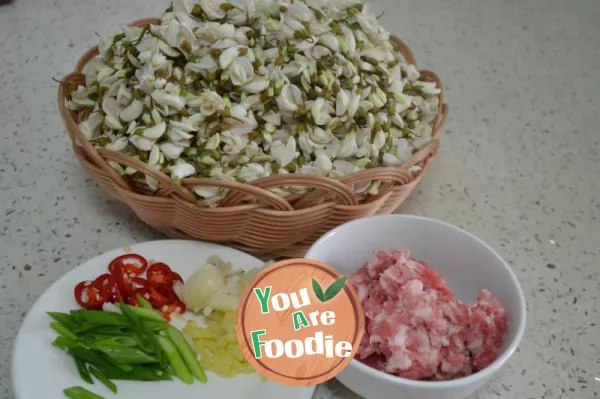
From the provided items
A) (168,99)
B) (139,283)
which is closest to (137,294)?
(139,283)

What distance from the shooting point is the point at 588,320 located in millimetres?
826

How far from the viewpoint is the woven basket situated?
74cm

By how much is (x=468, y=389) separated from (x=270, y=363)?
0.65 feet

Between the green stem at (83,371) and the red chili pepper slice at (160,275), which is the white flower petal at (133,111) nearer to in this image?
the red chili pepper slice at (160,275)

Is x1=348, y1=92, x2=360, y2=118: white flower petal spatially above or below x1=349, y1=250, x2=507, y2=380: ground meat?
above

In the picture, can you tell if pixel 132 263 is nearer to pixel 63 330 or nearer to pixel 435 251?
pixel 63 330

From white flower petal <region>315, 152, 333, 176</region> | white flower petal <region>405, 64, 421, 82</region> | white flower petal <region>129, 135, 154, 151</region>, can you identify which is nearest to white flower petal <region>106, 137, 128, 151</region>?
white flower petal <region>129, 135, 154, 151</region>

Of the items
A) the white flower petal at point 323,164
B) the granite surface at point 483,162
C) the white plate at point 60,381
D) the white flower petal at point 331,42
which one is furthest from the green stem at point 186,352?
the white flower petal at point 331,42

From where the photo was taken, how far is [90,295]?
29.2 inches

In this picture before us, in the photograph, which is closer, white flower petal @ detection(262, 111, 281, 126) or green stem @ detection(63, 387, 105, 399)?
green stem @ detection(63, 387, 105, 399)

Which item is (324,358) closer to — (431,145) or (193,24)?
(431,145)

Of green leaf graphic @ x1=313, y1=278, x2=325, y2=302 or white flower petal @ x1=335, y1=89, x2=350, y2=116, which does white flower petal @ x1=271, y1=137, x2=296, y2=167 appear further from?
green leaf graphic @ x1=313, y1=278, x2=325, y2=302

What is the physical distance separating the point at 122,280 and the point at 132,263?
4 centimetres

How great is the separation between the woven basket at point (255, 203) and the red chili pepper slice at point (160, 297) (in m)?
0.09
